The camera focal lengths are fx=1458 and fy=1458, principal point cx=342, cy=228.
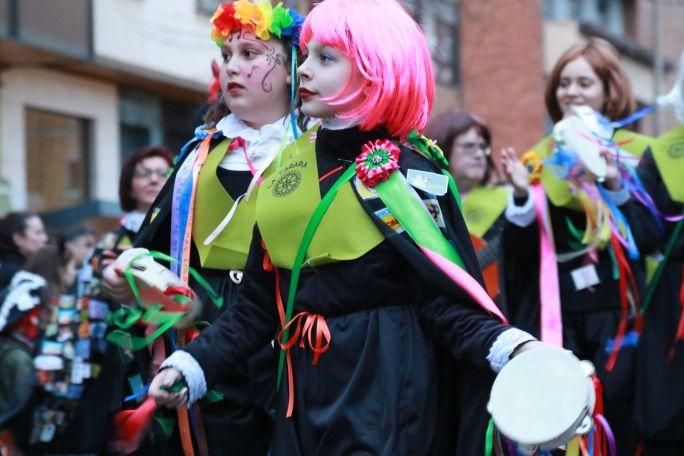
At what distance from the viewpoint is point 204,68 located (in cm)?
1830

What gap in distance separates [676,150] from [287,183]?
252 cm

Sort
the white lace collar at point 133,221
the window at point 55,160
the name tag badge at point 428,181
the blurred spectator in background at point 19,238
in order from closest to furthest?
the name tag badge at point 428,181
the white lace collar at point 133,221
the blurred spectator in background at point 19,238
the window at point 55,160

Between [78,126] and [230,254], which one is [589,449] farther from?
[78,126]

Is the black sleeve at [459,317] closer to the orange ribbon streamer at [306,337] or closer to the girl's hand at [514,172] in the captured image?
the orange ribbon streamer at [306,337]

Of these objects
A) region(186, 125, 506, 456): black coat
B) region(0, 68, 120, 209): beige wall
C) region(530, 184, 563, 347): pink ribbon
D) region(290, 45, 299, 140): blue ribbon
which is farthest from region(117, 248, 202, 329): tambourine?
region(0, 68, 120, 209): beige wall

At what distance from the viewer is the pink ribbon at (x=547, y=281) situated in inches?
225

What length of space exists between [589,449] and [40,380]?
12.7 ft

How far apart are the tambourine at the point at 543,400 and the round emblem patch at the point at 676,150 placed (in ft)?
9.08

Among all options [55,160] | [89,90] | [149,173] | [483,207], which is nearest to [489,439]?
[483,207]

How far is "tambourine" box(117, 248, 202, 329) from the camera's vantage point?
4457 millimetres

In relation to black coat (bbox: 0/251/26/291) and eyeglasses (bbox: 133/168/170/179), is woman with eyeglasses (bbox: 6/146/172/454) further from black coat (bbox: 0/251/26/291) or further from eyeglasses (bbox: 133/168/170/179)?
black coat (bbox: 0/251/26/291)

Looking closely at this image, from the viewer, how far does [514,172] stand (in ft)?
20.6

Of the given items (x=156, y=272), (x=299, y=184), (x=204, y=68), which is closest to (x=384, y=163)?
(x=299, y=184)

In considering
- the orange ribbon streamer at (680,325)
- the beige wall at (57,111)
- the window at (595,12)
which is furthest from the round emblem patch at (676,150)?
the window at (595,12)
